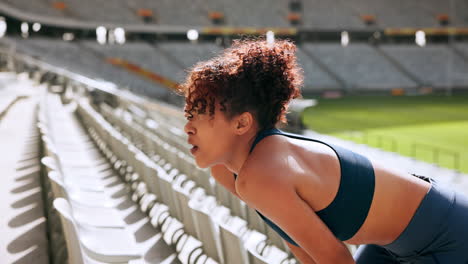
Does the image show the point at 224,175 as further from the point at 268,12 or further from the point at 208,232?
the point at 268,12

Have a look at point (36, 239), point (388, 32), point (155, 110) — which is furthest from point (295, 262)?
point (388, 32)

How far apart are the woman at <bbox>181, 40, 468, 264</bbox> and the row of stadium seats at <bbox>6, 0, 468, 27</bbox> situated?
31989mm

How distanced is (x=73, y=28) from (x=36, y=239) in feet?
109

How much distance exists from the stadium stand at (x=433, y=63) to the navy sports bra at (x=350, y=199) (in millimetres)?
36945

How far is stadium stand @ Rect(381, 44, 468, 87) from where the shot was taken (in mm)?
35875

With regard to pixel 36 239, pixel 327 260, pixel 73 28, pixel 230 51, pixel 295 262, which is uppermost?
pixel 73 28

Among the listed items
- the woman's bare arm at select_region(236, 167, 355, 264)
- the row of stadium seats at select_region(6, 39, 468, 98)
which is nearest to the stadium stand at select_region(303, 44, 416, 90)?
the row of stadium seats at select_region(6, 39, 468, 98)

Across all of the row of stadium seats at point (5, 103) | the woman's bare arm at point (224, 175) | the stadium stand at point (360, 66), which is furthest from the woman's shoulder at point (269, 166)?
the stadium stand at point (360, 66)

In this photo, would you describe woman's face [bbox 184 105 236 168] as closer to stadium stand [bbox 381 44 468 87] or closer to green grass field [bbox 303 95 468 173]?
green grass field [bbox 303 95 468 173]

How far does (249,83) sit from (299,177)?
0.29 metres

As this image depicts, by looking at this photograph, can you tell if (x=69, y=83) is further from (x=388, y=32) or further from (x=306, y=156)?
(x=388, y=32)

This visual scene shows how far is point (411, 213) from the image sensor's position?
1313mm

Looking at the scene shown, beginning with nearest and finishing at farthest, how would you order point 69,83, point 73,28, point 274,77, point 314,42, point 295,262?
point 274,77 < point 295,262 < point 69,83 < point 73,28 < point 314,42

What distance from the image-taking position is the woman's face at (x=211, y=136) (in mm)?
1340
